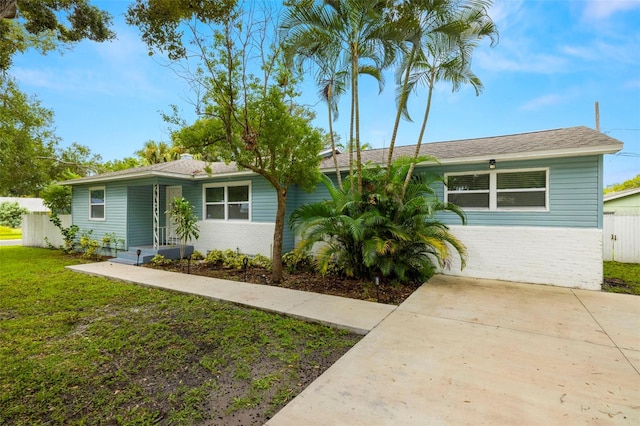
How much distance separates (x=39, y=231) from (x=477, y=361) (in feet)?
61.9

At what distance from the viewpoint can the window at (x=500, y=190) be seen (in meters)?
6.59

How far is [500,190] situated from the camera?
274 inches

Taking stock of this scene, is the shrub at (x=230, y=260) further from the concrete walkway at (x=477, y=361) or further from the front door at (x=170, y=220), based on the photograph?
the concrete walkway at (x=477, y=361)

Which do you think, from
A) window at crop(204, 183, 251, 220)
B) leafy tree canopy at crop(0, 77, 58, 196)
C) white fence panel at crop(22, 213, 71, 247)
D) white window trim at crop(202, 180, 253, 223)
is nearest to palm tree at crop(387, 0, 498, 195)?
white window trim at crop(202, 180, 253, 223)

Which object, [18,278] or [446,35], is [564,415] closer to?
[446,35]

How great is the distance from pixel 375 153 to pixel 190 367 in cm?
865

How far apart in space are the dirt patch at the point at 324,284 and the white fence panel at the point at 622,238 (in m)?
7.36

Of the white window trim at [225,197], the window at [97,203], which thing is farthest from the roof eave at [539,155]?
the window at [97,203]

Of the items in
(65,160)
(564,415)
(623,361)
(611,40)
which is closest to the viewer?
(564,415)

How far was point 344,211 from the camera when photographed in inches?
267

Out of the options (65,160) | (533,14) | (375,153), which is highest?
(533,14)

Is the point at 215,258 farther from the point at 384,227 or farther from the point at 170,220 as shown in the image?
the point at 384,227

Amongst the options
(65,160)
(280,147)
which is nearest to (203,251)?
(280,147)

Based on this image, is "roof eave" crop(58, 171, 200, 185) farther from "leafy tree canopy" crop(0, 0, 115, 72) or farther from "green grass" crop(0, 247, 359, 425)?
"green grass" crop(0, 247, 359, 425)
